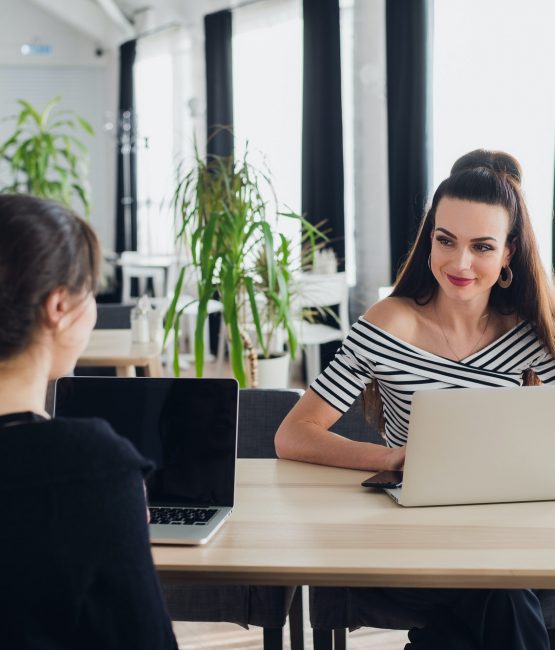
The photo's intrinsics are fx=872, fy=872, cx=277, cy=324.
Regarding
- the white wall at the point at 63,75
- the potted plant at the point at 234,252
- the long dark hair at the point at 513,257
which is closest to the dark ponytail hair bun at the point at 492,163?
the long dark hair at the point at 513,257

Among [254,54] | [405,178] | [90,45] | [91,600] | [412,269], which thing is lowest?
[91,600]

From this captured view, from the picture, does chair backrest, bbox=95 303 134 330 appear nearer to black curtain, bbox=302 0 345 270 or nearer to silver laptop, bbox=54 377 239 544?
black curtain, bbox=302 0 345 270

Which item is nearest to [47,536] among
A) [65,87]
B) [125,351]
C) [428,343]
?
[428,343]

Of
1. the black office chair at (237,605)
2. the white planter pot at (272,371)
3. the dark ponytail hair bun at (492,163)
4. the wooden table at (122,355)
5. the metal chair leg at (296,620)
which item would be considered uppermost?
the dark ponytail hair bun at (492,163)

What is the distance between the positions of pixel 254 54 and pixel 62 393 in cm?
580

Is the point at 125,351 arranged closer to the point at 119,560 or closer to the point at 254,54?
the point at 119,560

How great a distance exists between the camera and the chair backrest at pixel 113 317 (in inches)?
163

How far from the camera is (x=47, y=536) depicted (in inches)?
35.7

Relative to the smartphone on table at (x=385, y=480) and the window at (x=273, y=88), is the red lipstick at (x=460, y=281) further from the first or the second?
the window at (x=273, y=88)

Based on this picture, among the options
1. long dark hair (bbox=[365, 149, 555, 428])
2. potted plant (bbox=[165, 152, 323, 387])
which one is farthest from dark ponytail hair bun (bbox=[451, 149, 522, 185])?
potted plant (bbox=[165, 152, 323, 387])

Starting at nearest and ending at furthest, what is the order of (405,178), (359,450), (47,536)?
(47,536) → (359,450) → (405,178)

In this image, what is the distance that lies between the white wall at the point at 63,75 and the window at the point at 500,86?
4703 millimetres

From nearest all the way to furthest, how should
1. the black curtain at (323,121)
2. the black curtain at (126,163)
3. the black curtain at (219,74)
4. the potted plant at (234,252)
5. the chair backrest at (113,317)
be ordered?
the potted plant at (234,252) < the chair backrest at (113,317) < the black curtain at (323,121) < the black curtain at (219,74) < the black curtain at (126,163)

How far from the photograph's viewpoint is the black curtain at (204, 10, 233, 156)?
6.93 m
